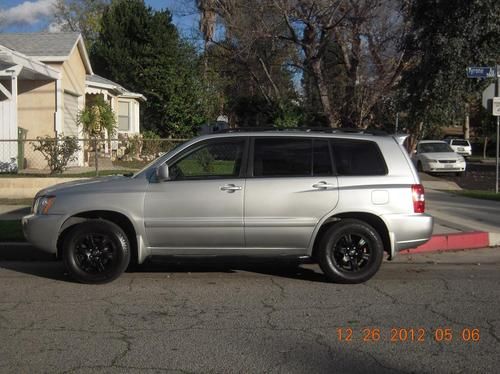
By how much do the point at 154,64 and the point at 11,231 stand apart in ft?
74.5

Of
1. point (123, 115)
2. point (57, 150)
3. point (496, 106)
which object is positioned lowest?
point (57, 150)

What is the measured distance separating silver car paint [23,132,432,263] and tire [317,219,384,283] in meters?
0.17

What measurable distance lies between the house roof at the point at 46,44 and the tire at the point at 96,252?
1367 cm

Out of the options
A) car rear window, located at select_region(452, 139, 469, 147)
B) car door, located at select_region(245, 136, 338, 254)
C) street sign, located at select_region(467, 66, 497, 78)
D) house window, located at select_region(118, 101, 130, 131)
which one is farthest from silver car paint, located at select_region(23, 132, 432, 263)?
car rear window, located at select_region(452, 139, 469, 147)

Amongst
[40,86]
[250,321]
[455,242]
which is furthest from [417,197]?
[40,86]

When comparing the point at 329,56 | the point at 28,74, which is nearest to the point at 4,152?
the point at 28,74

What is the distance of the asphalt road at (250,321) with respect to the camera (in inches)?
183

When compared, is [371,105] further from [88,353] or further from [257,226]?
[88,353]

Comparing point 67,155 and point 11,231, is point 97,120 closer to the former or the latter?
point 67,155

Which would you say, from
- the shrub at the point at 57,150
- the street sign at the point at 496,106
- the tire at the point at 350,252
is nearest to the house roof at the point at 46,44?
the shrub at the point at 57,150

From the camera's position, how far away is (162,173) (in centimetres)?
688

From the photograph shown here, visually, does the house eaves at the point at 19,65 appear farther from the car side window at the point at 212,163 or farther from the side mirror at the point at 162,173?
the side mirror at the point at 162,173

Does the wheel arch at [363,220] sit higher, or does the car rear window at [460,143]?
the car rear window at [460,143]
